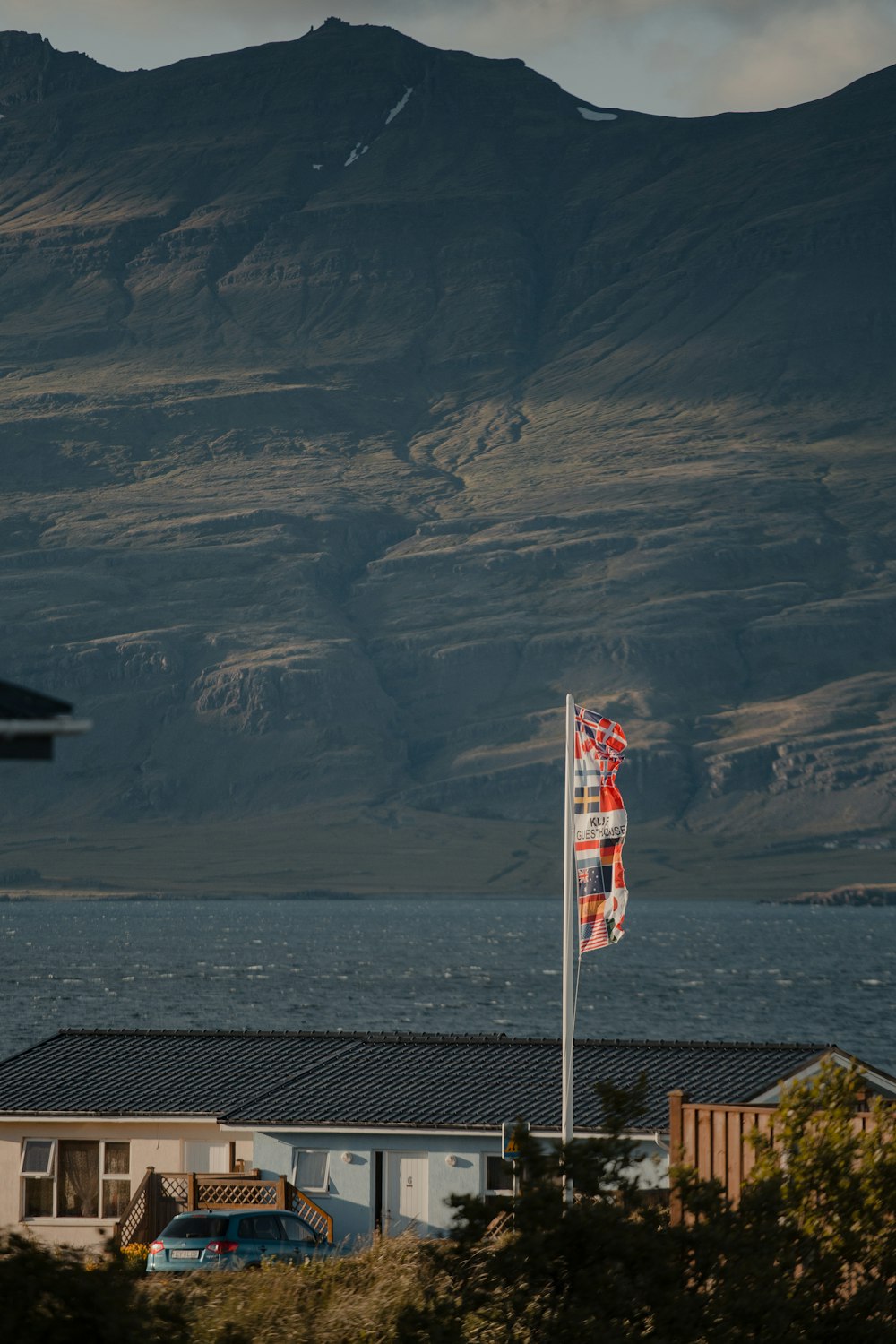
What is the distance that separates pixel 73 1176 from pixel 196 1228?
26.7ft

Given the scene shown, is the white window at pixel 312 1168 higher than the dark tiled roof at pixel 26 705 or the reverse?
the reverse

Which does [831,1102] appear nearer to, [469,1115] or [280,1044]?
[469,1115]

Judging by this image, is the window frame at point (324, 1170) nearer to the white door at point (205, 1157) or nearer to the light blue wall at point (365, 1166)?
the light blue wall at point (365, 1166)

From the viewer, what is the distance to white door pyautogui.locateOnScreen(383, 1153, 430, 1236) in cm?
3988

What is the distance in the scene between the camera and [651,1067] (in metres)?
43.1

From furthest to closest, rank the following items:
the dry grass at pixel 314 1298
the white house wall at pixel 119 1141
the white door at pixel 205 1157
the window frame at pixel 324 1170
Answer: the white door at pixel 205 1157 → the white house wall at pixel 119 1141 → the window frame at pixel 324 1170 → the dry grass at pixel 314 1298

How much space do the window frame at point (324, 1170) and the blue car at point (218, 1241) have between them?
5.56 m

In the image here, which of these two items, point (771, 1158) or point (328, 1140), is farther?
point (328, 1140)

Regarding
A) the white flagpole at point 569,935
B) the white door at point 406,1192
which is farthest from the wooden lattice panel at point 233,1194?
the white flagpole at point 569,935

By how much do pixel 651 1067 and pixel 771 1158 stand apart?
24735 mm

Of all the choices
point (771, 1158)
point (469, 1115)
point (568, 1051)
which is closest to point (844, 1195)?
point (771, 1158)

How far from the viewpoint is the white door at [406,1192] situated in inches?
1570

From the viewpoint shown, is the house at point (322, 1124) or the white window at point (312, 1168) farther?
the white window at point (312, 1168)

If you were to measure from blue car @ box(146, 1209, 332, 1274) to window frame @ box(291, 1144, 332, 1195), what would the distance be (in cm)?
556
